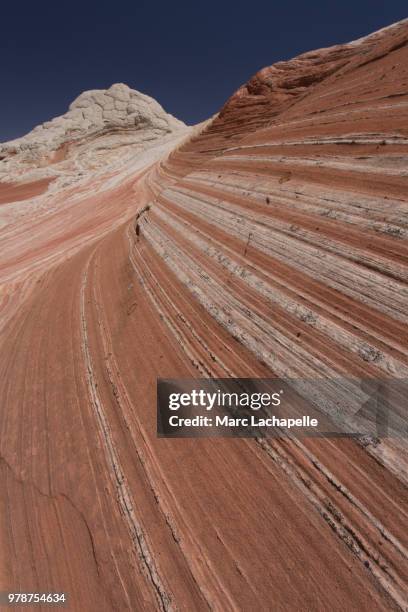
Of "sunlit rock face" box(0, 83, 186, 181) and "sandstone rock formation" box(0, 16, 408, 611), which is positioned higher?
"sunlit rock face" box(0, 83, 186, 181)

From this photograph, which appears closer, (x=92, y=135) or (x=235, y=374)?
(x=235, y=374)

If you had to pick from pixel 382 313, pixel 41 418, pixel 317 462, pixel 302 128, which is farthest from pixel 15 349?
pixel 302 128

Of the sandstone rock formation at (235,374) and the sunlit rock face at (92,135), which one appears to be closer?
the sandstone rock formation at (235,374)

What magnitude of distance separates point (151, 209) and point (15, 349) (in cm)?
533

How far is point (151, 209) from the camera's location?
9203 millimetres

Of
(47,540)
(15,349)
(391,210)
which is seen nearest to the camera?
(47,540)

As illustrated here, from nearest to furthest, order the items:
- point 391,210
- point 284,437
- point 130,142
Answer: point 284,437 → point 391,210 → point 130,142

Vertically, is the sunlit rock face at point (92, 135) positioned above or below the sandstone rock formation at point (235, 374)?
above

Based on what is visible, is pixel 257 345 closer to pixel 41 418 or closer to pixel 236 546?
pixel 236 546

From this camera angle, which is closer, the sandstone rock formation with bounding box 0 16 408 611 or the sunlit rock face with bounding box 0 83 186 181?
the sandstone rock formation with bounding box 0 16 408 611

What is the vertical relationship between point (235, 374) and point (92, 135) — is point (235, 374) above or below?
below

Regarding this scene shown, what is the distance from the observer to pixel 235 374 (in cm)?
380

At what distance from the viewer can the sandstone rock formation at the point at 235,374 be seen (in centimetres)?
260

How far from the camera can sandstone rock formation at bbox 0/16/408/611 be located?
260 centimetres
